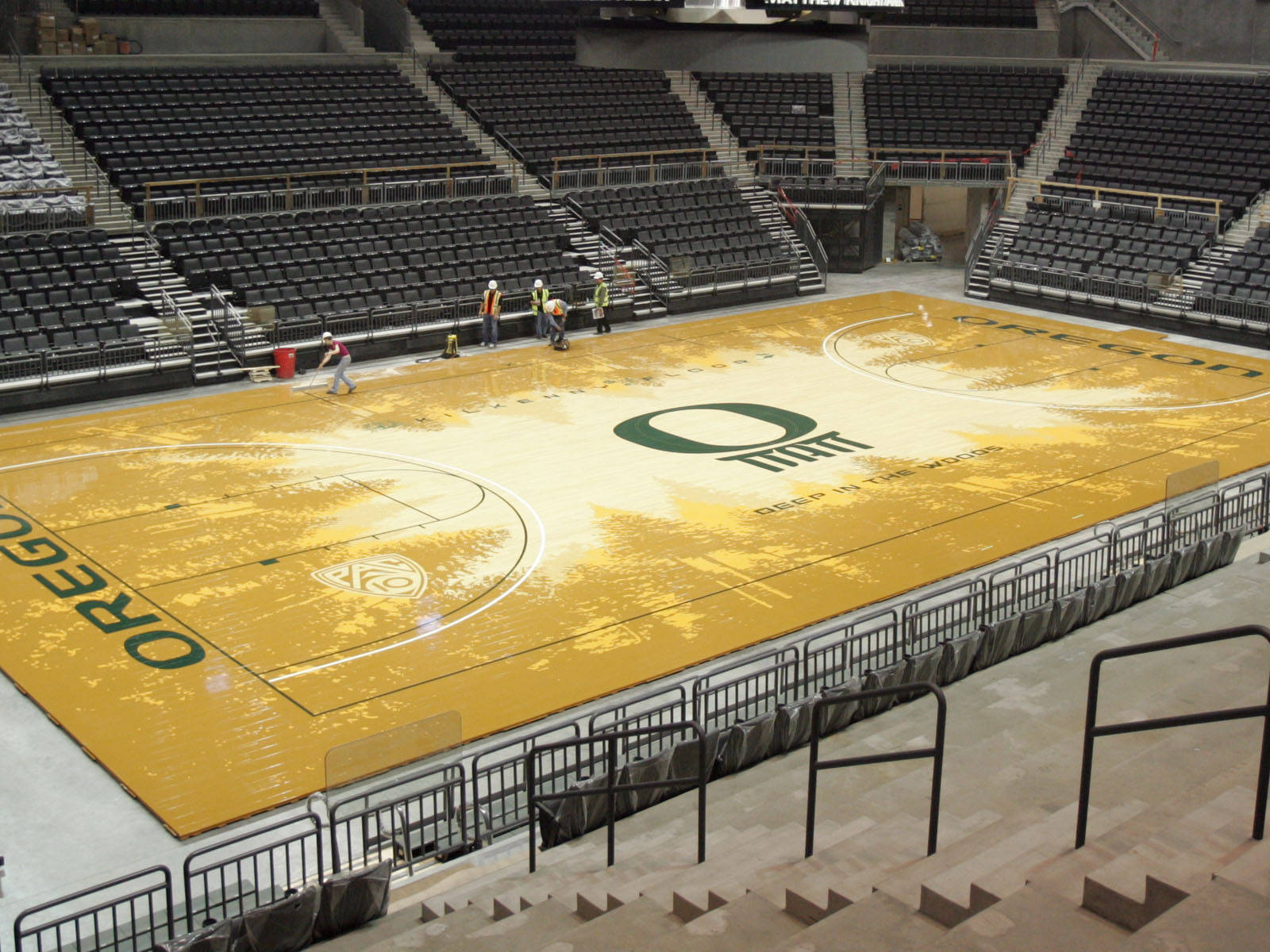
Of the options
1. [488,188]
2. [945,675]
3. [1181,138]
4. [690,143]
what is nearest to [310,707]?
[945,675]

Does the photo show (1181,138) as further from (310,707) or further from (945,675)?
(310,707)

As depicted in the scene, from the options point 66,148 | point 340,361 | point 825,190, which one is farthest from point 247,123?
point 825,190

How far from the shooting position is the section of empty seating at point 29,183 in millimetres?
28141

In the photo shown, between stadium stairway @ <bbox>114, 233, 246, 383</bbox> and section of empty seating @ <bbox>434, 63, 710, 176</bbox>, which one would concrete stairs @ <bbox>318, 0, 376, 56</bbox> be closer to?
section of empty seating @ <bbox>434, 63, 710, 176</bbox>

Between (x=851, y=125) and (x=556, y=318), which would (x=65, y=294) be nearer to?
(x=556, y=318)

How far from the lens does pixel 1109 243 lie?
33781 mm

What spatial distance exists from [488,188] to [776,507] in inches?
700

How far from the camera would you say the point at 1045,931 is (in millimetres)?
5660

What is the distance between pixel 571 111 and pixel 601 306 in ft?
36.1

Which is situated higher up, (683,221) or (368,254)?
(368,254)

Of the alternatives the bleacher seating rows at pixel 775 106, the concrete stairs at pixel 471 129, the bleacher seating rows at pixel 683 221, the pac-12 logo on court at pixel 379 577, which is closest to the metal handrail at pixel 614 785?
the pac-12 logo on court at pixel 379 577

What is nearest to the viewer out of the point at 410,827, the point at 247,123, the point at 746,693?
the point at 410,827

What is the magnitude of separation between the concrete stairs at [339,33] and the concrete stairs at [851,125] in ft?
44.0

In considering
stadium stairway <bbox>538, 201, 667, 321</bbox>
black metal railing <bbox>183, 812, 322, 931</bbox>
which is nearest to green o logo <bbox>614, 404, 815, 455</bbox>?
stadium stairway <bbox>538, 201, 667, 321</bbox>
